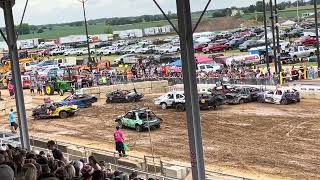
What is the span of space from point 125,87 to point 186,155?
67.3 ft

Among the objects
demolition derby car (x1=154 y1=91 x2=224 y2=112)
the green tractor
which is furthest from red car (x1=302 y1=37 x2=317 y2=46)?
demolition derby car (x1=154 y1=91 x2=224 y2=112)

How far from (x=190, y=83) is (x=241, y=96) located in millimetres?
21945

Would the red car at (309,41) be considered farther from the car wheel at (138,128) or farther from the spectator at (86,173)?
the spectator at (86,173)

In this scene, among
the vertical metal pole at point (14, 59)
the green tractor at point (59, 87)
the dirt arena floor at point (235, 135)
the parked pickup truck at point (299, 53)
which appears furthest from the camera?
the parked pickup truck at point (299, 53)

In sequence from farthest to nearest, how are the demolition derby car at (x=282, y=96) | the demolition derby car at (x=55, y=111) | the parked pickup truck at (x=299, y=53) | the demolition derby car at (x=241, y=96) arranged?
the parked pickup truck at (x=299, y=53) → the demolition derby car at (x=55, y=111) → the demolition derby car at (x=241, y=96) → the demolition derby car at (x=282, y=96)

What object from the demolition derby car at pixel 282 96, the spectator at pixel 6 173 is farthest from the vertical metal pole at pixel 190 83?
the demolition derby car at pixel 282 96

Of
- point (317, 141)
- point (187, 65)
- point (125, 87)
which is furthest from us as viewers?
point (125, 87)

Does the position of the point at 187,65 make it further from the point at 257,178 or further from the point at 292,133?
the point at 292,133

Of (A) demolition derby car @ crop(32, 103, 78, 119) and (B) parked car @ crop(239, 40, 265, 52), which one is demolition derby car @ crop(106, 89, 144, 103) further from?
(B) parked car @ crop(239, 40, 265, 52)

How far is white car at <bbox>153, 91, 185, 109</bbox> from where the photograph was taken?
31.3m

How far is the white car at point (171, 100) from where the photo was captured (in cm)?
3128

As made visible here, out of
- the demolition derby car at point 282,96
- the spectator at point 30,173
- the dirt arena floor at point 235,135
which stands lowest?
the dirt arena floor at point 235,135

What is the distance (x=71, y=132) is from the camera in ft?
92.2

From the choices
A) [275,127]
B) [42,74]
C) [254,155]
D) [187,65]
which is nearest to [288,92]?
[275,127]
